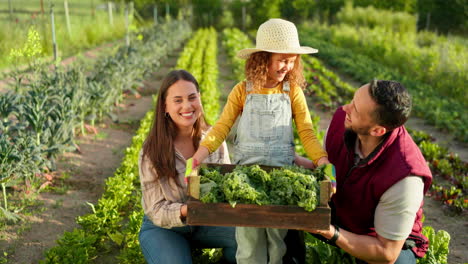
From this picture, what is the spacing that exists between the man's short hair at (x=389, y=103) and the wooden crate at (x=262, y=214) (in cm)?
50

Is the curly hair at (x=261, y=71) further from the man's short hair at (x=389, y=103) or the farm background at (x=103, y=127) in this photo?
the farm background at (x=103, y=127)

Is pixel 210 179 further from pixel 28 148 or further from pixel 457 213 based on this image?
pixel 457 213

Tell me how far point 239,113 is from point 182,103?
425 millimetres

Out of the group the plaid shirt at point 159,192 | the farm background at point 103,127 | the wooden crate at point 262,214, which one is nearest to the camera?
the wooden crate at point 262,214

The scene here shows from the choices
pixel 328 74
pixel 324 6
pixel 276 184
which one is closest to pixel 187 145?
pixel 276 184

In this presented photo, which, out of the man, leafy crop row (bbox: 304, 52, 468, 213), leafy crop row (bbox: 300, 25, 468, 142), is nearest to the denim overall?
the man

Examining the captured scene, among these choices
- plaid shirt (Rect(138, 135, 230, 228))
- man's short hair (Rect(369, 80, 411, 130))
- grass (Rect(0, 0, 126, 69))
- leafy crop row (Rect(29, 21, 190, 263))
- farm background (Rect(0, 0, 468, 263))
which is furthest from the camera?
grass (Rect(0, 0, 126, 69))

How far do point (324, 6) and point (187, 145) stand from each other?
110 feet

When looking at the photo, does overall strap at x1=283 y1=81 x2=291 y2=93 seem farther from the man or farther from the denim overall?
the man

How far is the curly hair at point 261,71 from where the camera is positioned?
301cm

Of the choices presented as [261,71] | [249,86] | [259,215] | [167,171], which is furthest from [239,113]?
[259,215]

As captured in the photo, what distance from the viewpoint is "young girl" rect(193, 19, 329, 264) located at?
9.65 feet

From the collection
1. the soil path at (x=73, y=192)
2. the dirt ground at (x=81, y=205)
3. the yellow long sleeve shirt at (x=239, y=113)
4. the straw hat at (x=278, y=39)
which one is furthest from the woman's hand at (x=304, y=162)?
the soil path at (x=73, y=192)

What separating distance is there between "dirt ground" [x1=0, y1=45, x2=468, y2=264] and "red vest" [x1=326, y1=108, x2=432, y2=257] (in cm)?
206
